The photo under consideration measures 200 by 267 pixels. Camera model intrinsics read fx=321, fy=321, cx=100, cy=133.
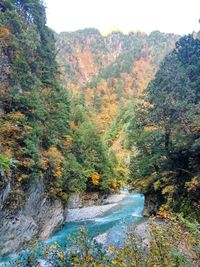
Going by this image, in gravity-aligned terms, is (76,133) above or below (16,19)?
below

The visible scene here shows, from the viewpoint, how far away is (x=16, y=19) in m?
23.2

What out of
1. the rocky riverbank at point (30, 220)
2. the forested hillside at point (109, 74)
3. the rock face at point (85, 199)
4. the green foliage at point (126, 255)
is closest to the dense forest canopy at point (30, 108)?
the rocky riverbank at point (30, 220)

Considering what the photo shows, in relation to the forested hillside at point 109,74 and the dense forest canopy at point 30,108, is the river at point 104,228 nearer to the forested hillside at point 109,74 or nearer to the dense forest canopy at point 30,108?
the dense forest canopy at point 30,108

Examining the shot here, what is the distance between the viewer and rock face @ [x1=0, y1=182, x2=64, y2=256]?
57.7 feet

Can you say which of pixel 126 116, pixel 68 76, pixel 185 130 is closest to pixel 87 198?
pixel 185 130

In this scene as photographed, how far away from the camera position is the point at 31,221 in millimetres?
20562

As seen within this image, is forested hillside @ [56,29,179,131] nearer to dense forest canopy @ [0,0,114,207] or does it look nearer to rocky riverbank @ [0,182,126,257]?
dense forest canopy @ [0,0,114,207]

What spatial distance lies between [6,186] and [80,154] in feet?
72.6

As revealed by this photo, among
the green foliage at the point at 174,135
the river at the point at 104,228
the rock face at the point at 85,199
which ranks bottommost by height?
the rock face at the point at 85,199

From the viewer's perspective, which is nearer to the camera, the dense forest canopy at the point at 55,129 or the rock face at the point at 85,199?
the dense forest canopy at the point at 55,129

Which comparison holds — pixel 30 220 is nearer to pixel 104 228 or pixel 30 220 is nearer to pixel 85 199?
pixel 104 228

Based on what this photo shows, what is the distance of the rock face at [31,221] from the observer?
692 inches

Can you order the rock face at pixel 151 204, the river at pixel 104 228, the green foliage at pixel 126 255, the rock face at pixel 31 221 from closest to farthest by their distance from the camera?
the green foliage at pixel 126 255 → the rock face at pixel 31 221 → the river at pixel 104 228 → the rock face at pixel 151 204

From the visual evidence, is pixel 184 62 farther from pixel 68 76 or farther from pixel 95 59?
pixel 95 59
